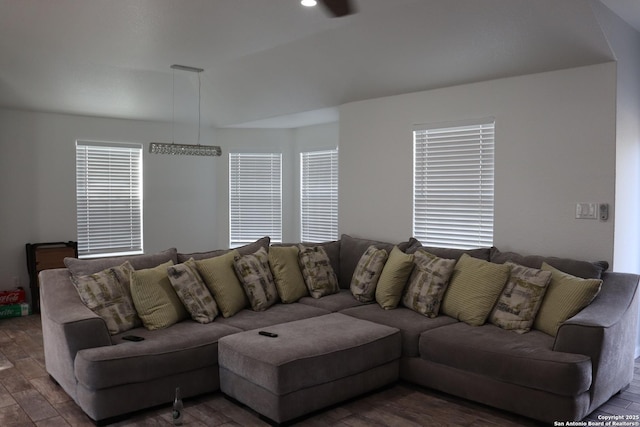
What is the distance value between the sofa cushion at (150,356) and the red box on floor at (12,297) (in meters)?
3.11

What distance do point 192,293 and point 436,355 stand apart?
1.92 meters

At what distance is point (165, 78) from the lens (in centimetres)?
600

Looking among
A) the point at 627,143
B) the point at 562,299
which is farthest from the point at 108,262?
the point at 627,143

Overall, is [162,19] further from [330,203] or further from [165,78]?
[330,203]

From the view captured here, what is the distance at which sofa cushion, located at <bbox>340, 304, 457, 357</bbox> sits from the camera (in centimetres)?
400

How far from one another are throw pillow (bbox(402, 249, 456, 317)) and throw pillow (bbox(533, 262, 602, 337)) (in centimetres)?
78

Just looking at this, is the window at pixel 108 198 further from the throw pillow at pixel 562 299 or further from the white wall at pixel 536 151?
the throw pillow at pixel 562 299

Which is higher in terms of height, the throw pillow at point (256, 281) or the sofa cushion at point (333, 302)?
the throw pillow at point (256, 281)

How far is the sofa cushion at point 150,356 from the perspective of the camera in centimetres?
332

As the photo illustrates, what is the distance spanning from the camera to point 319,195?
7828mm

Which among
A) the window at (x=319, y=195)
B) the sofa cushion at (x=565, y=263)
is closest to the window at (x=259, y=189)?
the window at (x=319, y=195)

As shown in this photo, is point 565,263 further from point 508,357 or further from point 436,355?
point 436,355

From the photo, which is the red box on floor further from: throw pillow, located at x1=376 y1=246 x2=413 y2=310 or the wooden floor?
throw pillow, located at x1=376 y1=246 x2=413 y2=310

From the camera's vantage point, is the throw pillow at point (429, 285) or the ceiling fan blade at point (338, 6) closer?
the ceiling fan blade at point (338, 6)
